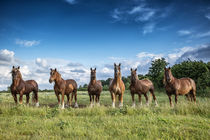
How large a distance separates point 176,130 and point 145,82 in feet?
28.6

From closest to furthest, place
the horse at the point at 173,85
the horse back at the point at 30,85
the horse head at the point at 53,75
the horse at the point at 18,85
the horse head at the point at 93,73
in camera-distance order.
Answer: the horse head at the point at 53,75 < the horse at the point at 18,85 < the horse at the point at 173,85 < the horse head at the point at 93,73 < the horse back at the point at 30,85

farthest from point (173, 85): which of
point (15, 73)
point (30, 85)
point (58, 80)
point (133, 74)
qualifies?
point (15, 73)

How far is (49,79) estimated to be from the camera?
11.5 metres

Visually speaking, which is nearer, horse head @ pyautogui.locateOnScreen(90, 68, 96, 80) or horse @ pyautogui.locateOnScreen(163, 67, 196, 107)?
horse @ pyautogui.locateOnScreen(163, 67, 196, 107)

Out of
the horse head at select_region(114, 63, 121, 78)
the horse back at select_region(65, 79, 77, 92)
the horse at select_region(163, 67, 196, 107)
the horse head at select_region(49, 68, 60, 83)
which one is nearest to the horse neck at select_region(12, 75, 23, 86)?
the horse head at select_region(49, 68, 60, 83)

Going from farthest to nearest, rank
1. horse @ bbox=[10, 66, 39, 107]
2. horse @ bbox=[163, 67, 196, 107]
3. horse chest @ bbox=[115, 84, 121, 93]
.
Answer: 1. horse @ bbox=[163, 67, 196, 107]
2. horse @ bbox=[10, 66, 39, 107]
3. horse chest @ bbox=[115, 84, 121, 93]

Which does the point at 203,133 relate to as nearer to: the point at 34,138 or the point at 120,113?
the point at 120,113

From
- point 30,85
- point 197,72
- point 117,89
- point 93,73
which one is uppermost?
point 197,72

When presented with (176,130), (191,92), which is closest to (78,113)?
(176,130)

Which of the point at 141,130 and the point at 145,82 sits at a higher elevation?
the point at 145,82

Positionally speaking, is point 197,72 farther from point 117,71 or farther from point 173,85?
point 117,71

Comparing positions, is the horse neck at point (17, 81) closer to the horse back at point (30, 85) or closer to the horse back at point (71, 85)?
the horse back at point (30, 85)

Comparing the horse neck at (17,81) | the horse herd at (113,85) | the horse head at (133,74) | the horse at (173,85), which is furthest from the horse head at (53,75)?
the horse at (173,85)

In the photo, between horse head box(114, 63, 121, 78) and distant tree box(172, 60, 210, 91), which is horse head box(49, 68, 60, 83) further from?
distant tree box(172, 60, 210, 91)
